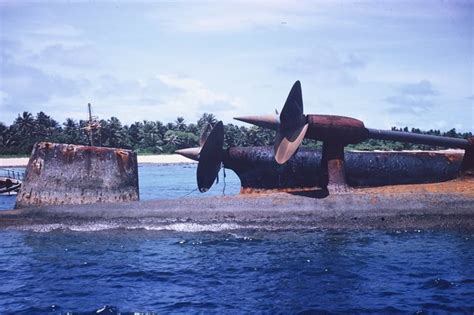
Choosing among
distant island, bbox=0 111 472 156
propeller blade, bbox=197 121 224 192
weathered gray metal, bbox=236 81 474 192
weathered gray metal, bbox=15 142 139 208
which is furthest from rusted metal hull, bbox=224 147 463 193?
distant island, bbox=0 111 472 156

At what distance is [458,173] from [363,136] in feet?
11.4

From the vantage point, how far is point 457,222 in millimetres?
12844

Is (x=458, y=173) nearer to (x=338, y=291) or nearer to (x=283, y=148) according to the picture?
(x=283, y=148)

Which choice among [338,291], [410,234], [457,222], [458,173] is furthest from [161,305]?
[458,173]

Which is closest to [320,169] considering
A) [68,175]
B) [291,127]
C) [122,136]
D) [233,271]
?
[291,127]

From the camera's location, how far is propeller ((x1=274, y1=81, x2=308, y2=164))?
12656mm

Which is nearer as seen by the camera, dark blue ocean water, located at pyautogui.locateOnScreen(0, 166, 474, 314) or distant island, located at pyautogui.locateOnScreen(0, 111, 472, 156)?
dark blue ocean water, located at pyautogui.locateOnScreen(0, 166, 474, 314)

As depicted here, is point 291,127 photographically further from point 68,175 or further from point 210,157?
point 68,175

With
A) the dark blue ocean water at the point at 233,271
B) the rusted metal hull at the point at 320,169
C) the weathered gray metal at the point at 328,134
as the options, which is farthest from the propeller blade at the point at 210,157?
the dark blue ocean water at the point at 233,271

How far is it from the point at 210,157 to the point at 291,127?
3465mm

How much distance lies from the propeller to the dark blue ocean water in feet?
7.61

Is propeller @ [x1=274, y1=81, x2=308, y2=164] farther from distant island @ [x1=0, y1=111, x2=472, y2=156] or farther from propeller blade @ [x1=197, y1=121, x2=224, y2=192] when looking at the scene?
distant island @ [x1=0, y1=111, x2=472, y2=156]

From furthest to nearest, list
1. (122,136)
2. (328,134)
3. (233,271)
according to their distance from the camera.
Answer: (122,136) < (328,134) < (233,271)

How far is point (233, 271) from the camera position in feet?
32.2
